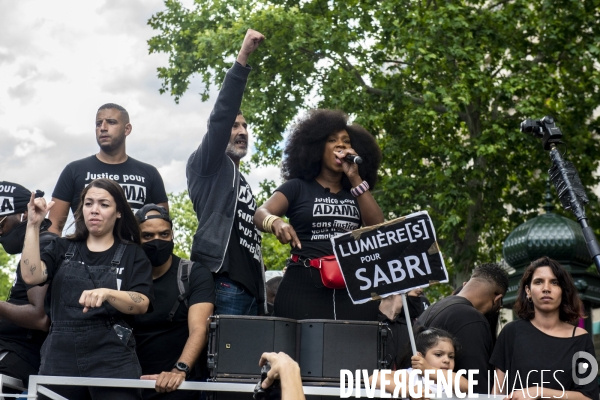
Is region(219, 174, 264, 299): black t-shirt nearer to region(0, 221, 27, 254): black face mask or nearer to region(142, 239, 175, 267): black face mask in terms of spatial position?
region(142, 239, 175, 267): black face mask

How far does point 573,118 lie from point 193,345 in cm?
1529

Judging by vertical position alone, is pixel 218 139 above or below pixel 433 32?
below

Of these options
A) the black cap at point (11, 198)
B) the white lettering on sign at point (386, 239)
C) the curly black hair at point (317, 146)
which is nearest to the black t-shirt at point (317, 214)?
the curly black hair at point (317, 146)

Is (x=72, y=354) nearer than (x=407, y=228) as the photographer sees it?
Yes

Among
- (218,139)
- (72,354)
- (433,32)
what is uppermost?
(433,32)

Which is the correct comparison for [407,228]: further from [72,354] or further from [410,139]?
[410,139]

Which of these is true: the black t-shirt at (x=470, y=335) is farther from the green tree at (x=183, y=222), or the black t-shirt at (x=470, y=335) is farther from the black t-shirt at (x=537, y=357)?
the green tree at (x=183, y=222)

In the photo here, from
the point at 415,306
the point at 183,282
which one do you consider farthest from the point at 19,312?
the point at 415,306

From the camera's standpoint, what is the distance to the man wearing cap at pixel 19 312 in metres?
5.53

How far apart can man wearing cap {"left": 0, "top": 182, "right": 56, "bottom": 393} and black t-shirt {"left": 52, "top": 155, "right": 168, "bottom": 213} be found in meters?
0.29

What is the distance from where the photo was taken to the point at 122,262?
207 inches

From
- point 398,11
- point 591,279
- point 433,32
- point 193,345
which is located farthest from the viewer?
point 398,11

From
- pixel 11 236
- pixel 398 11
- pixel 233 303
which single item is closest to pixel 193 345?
pixel 233 303

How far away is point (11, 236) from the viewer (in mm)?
6035
